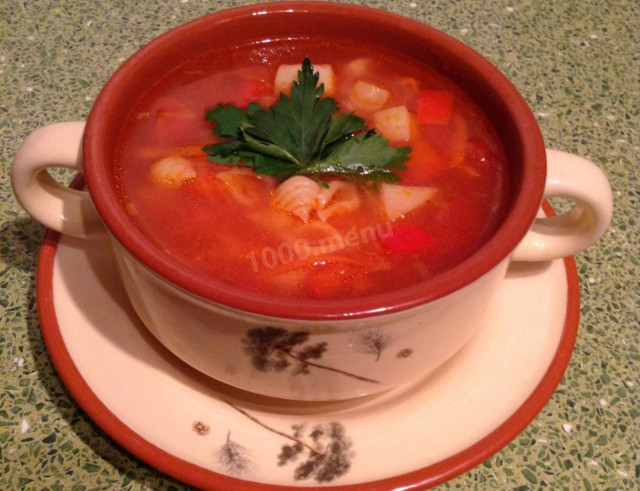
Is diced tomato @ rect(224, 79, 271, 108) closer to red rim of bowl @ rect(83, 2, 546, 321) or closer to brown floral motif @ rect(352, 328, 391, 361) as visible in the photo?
red rim of bowl @ rect(83, 2, 546, 321)

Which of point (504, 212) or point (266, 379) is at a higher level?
point (504, 212)

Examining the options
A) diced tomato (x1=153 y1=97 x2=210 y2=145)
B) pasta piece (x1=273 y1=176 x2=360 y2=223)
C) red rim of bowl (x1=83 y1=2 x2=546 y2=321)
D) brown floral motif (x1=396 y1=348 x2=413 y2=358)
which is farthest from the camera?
diced tomato (x1=153 y1=97 x2=210 y2=145)

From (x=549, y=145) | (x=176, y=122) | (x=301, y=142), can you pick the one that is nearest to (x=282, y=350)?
(x=301, y=142)

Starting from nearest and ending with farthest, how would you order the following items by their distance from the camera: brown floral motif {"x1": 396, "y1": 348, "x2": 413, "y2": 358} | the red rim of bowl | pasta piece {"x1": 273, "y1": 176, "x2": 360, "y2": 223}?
the red rim of bowl, brown floral motif {"x1": 396, "y1": 348, "x2": 413, "y2": 358}, pasta piece {"x1": 273, "y1": 176, "x2": 360, "y2": 223}

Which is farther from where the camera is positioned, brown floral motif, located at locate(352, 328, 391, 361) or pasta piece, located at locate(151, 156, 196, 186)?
pasta piece, located at locate(151, 156, 196, 186)

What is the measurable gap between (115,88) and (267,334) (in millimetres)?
506

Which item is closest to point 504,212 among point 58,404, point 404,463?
point 404,463

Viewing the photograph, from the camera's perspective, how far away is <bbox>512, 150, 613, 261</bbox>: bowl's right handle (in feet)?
3.39

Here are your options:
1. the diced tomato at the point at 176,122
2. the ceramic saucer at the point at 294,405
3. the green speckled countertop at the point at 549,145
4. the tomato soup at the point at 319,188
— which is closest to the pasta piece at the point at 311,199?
the tomato soup at the point at 319,188

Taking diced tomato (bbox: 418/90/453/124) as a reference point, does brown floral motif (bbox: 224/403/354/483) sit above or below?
below

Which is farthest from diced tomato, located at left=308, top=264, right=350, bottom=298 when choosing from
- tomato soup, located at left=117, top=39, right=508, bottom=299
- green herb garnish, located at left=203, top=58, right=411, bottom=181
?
green herb garnish, located at left=203, top=58, right=411, bottom=181

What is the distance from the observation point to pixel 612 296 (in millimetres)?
1425

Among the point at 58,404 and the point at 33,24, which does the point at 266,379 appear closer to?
the point at 58,404

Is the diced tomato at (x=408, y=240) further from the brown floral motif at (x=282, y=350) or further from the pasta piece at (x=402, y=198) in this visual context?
the brown floral motif at (x=282, y=350)
